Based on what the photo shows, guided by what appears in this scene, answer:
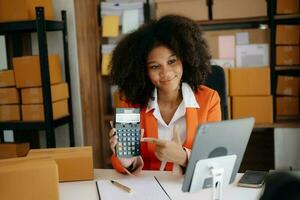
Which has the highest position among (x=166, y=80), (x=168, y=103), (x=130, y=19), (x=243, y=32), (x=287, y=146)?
(x=130, y=19)

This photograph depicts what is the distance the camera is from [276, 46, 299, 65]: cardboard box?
2447mm

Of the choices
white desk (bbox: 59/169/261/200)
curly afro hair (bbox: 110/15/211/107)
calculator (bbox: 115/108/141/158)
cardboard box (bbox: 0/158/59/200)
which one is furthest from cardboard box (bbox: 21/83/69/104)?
cardboard box (bbox: 0/158/59/200)

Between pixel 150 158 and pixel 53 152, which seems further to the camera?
pixel 150 158

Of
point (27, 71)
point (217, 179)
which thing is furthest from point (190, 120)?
point (27, 71)

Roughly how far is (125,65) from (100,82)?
1.16 meters

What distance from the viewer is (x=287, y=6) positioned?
2.43 meters

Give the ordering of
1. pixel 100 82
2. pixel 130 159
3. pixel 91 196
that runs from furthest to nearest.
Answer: pixel 100 82
pixel 130 159
pixel 91 196

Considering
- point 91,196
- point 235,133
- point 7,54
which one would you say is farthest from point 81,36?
point 235,133

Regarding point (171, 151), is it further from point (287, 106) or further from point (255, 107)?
point (287, 106)

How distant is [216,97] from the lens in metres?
1.56

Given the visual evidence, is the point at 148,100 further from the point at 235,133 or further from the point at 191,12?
the point at 191,12

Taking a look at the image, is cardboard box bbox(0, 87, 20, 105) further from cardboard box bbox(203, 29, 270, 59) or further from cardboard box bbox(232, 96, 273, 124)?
cardboard box bbox(232, 96, 273, 124)

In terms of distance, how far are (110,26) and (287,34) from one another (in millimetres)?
1180

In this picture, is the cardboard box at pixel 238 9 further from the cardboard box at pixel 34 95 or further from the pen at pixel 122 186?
the pen at pixel 122 186
